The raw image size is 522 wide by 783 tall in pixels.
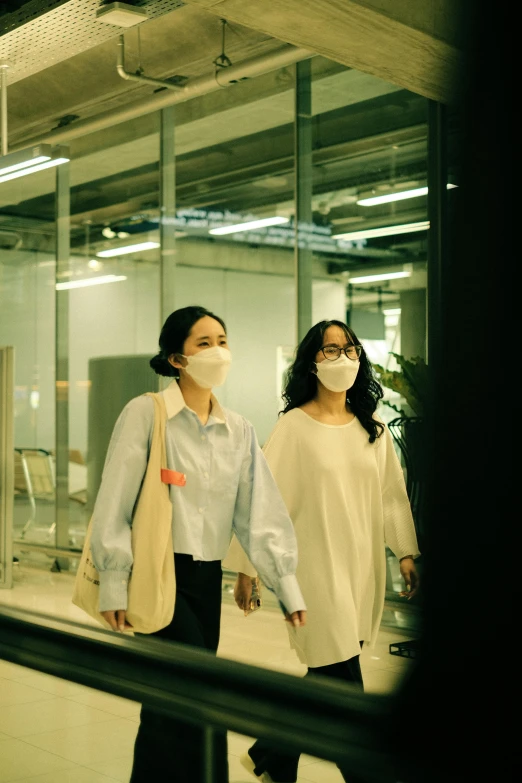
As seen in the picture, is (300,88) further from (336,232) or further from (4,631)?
(4,631)

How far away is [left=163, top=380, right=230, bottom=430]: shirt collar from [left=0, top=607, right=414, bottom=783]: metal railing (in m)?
1.55

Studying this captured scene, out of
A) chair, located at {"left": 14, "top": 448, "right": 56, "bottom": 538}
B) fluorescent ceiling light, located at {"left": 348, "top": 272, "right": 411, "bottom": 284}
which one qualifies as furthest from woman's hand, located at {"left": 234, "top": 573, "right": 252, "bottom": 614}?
chair, located at {"left": 14, "top": 448, "right": 56, "bottom": 538}

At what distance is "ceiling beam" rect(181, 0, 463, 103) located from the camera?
4.57m

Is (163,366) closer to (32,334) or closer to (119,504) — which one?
(119,504)

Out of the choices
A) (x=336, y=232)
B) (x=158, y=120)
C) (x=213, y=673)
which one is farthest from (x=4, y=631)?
(x=158, y=120)

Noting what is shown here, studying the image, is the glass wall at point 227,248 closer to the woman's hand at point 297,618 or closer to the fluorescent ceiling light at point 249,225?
the fluorescent ceiling light at point 249,225

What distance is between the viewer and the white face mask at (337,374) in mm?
3275

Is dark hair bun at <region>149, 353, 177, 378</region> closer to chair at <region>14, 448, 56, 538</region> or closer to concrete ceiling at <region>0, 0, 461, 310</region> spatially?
concrete ceiling at <region>0, 0, 461, 310</region>

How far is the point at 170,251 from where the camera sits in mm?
8383

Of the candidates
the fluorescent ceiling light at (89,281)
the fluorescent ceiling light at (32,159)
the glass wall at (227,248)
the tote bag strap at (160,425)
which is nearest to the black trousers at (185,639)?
the tote bag strap at (160,425)

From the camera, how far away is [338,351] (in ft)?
11.0

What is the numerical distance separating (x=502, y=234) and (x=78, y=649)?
26.8 inches

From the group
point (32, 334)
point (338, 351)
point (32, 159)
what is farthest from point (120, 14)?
point (32, 334)

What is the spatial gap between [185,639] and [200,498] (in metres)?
0.36
